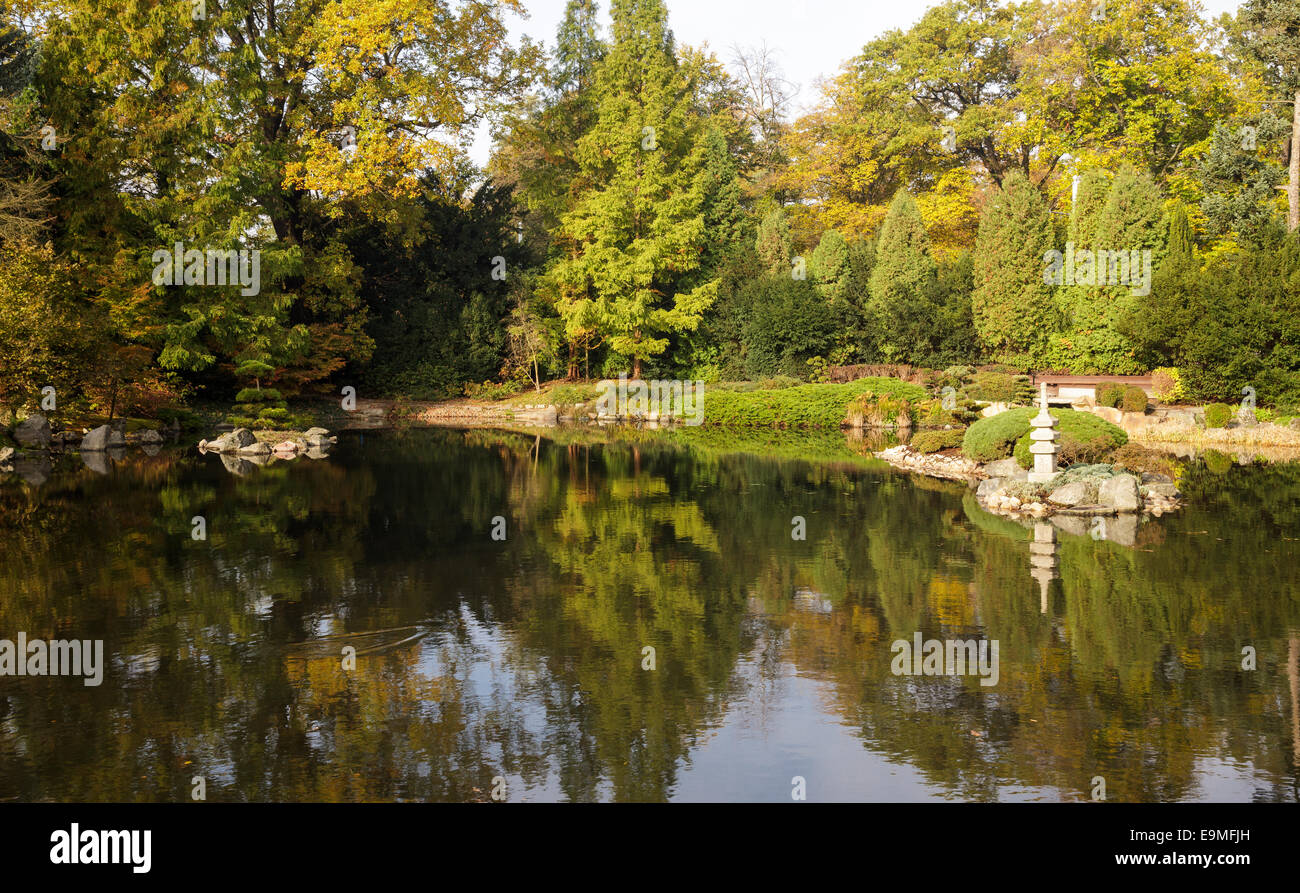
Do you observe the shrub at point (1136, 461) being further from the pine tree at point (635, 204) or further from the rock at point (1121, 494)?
the pine tree at point (635, 204)

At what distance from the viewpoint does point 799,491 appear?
16453mm

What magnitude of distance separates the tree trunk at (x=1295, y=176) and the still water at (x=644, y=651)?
17585 mm

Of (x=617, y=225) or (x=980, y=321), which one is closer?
(x=980, y=321)

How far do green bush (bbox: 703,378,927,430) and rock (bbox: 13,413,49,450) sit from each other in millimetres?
18297

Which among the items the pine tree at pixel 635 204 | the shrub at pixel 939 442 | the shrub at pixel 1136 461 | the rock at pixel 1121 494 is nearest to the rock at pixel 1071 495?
the rock at pixel 1121 494

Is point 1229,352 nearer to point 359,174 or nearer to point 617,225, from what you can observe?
point 617,225

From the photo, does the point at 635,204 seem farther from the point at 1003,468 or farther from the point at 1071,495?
the point at 1071,495

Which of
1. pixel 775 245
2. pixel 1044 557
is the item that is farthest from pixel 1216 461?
pixel 775 245

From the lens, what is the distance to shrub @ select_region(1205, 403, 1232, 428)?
23312 millimetres

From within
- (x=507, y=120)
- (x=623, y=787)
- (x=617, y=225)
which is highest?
(x=507, y=120)

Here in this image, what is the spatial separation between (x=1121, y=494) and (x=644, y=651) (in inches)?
359

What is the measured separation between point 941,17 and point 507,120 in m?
18.1

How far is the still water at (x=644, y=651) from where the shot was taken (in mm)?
5562

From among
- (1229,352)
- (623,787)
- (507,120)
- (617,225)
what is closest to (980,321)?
(1229,352)
